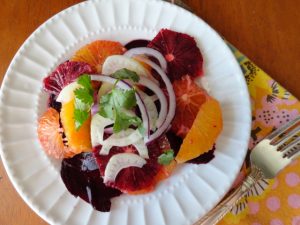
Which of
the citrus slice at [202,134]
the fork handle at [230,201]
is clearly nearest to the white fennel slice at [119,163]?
the citrus slice at [202,134]

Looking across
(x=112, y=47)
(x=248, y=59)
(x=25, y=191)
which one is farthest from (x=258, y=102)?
(x=25, y=191)

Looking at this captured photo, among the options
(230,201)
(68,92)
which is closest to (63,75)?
(68,92)

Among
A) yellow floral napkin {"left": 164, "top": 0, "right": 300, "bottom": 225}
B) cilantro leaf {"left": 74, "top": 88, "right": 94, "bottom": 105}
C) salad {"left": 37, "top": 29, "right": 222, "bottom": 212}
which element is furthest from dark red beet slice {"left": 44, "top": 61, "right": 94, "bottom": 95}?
yellow floral napkin {"left": 164, "top": 0, "right": 300, "bottom": 225}

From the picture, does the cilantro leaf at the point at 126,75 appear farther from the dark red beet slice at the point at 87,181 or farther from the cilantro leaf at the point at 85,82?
the dark red beet slice at the point at 87,181

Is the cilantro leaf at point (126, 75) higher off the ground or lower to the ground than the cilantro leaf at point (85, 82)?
higher


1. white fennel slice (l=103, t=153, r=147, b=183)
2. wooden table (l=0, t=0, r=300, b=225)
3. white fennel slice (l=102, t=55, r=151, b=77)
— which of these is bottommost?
white fennel slice (l=103, t=153, r=147, b=183)

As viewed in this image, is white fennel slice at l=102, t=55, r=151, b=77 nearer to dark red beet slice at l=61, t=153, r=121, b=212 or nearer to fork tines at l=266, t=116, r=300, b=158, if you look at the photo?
dark red beet slice at l=61, t=153, r=121, b=212

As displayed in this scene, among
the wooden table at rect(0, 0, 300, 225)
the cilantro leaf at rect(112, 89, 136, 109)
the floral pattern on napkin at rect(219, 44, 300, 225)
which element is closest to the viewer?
the cilantro leaf at rect(112, 89, 136, 109)
